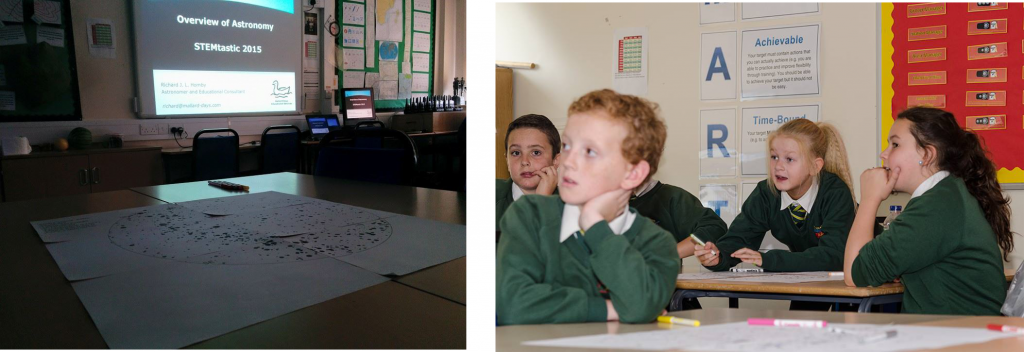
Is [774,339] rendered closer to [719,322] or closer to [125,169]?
[719,322]

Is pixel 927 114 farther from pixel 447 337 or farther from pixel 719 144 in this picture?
pixel 447 337

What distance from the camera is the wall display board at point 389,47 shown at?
19.9 feet

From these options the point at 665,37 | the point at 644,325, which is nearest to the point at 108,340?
the point at 644,325

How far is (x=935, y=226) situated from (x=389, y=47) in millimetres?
5901

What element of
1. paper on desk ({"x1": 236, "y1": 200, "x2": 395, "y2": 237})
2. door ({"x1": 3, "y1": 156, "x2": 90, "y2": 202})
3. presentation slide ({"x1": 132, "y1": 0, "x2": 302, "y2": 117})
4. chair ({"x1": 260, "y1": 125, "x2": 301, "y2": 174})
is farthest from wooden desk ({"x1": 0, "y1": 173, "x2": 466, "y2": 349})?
presentation slide ({"x1": 132, "y1": 0, "x2": 302, "y2": 117})

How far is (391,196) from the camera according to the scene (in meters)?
1.66

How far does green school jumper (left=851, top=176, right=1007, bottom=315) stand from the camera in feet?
4.06

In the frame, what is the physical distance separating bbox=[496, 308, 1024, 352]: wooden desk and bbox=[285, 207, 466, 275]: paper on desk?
0.86 ft

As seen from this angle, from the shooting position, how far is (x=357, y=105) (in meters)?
5.73

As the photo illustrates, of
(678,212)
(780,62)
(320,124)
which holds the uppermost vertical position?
(780,62)

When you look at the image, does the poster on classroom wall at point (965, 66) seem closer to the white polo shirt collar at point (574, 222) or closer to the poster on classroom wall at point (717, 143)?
the poster on classroom wall at point (717, 143)

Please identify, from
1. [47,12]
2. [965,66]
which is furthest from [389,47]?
[965,66]

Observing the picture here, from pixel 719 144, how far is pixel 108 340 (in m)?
1.09

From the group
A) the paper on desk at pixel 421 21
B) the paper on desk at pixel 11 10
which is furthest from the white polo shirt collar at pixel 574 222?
the paper on desk at pixel 421 21
